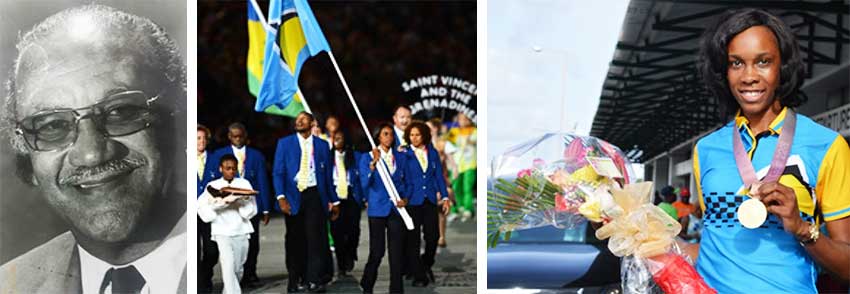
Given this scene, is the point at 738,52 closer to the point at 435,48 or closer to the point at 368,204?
the point at 368,204

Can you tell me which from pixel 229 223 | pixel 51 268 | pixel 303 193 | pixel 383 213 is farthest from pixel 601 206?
pixel 303 193

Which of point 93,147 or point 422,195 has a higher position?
point 93,147

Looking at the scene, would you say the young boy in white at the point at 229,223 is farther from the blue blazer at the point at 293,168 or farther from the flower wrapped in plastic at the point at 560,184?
the flower wrapped in plastic at the point at 560,184

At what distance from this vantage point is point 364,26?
1513 centimetres

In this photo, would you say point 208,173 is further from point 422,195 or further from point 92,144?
point 92,144

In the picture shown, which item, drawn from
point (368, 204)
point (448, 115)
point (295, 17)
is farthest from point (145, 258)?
point (448, 115)

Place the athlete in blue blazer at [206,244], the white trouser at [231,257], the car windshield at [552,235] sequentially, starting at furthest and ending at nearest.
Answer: the athlete in blue blazer at [206,244], the white trouser at [231,257], the car windshield at [552,235]

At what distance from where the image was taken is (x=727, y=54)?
9.96ft

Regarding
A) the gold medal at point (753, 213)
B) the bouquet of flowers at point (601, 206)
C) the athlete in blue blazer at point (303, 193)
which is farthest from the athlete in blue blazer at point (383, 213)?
the gold medal at point (753, 213)

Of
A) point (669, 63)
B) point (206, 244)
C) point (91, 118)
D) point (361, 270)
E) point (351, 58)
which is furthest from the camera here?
point (351, 58)

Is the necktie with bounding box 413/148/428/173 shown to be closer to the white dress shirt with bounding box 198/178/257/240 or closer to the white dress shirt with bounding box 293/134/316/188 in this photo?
the white dress shirt with bounding box 293/134/316/188

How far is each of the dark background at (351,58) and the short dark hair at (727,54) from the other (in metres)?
10.6

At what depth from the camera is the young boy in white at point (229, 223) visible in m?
6.15

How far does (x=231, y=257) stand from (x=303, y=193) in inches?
55.8
